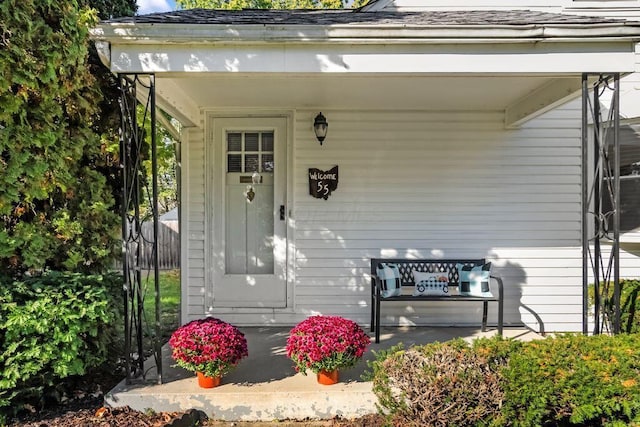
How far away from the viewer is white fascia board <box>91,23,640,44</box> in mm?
3195

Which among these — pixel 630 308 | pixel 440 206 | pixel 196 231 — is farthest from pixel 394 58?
pixel 630 308

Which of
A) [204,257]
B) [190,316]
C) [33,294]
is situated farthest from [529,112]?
[33,294]

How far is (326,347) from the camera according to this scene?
122 inches

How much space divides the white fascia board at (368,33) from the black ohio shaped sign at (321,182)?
201 centimetres

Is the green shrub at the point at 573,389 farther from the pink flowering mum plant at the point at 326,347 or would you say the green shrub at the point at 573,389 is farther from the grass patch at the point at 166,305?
the grass patch at the point at 166,305

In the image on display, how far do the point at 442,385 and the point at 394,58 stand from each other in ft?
7.76

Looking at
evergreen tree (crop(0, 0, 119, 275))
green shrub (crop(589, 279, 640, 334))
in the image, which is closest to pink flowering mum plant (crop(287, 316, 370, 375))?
evergreen tree (crop(0, 0, 119, 275))

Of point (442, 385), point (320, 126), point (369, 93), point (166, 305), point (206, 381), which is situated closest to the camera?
point (442, 385)

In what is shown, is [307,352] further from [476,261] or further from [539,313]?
[539,313]

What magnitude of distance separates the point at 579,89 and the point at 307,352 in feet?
10.6

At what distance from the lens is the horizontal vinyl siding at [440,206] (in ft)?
16.8

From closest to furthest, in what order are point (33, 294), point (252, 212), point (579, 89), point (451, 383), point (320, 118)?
point (451, 383)
point (33, 294)
point (579, 89)
point (320, 118)
point (252, 212)

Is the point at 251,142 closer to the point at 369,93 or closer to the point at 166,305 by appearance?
the point at 369,93

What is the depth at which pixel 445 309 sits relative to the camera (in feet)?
16.8
